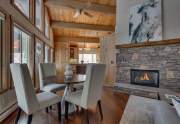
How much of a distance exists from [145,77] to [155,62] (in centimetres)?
58

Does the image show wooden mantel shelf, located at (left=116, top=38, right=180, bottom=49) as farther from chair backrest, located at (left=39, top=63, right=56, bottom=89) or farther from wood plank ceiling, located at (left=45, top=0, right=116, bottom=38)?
chair backrest, located at (left=39, top=63, right=56, bottom=89)

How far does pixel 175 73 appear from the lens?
3.81 metres

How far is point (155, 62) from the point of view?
4148 millimetres

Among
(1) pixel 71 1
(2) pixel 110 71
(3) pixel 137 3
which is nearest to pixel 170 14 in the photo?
(3) pixel 137 3

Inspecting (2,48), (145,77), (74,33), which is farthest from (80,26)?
(2,48)

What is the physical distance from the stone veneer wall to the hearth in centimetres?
13

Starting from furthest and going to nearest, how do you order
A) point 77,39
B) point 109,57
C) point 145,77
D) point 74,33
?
point 77,39
point 74,33
point 109,57
point 145,77

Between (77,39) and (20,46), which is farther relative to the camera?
(77,39)

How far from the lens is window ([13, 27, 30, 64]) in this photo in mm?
3344

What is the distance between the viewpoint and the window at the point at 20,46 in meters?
3.34

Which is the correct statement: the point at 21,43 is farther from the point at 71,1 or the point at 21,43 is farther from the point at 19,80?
the point at 71,1

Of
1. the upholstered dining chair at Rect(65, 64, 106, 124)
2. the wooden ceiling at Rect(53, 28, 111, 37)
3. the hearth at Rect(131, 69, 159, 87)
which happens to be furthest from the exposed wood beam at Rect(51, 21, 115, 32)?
the upholstered dining chair at Rect(65, 64, 106, 124)

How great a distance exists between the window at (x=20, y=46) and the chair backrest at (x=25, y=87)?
1.48m

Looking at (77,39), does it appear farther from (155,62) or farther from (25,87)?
(25,87)
